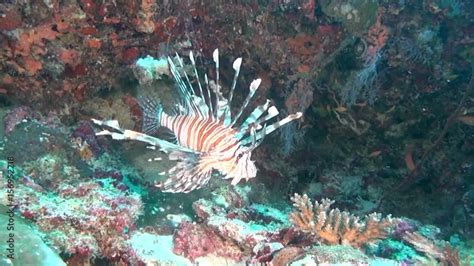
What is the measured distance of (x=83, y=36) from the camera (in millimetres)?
4668

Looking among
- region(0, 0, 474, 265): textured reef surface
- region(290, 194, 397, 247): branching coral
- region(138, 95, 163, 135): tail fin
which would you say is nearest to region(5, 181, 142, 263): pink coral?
region(0, 0, 474, 265): textured reef surface

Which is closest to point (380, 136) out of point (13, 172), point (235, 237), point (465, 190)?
point (465, 190)

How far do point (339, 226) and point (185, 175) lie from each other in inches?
55.5

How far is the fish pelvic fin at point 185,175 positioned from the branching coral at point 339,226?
0.93 m

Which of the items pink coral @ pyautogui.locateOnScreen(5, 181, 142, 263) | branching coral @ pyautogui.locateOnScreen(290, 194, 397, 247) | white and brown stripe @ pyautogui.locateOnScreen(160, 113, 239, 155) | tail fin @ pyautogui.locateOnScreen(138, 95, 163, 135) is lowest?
branching coral @ pyautogui.locateOnScreen(290, 194, 397, 247)

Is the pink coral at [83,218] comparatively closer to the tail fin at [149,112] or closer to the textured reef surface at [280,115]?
the textured reef surface at [280,115]

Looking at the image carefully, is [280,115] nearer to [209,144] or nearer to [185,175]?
[209,144]

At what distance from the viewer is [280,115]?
542cm

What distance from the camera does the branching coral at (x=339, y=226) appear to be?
327cm

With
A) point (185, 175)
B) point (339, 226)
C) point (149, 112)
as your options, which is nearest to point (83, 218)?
point (185, 175)

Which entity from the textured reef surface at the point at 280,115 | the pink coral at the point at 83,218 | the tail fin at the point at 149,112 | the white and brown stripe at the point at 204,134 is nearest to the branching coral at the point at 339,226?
the textured reef surface at the point at 280,115

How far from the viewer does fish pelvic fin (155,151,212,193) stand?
3172mm

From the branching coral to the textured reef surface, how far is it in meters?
0.01

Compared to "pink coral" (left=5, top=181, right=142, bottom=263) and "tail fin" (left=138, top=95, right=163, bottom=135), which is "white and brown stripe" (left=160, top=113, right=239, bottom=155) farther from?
"pink coral" (left=5, top=181, right=142, bottom=263)
